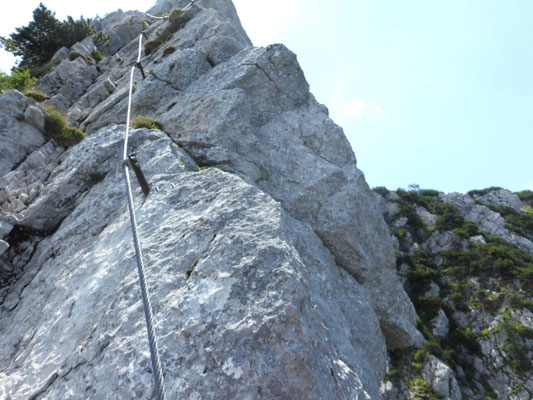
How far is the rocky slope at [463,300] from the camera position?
15.9 metres

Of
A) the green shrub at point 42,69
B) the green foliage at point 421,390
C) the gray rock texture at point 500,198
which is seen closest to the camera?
the green foliage at point 421,390

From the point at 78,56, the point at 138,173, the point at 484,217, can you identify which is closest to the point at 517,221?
the point at 484,217

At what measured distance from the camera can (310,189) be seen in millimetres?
9766

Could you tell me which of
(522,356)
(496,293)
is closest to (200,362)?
(522,356)

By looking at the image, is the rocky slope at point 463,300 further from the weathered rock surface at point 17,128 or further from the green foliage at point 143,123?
the weathered rock surface at point 17,128

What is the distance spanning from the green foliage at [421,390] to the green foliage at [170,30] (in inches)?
1136

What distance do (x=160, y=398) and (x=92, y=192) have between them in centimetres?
742

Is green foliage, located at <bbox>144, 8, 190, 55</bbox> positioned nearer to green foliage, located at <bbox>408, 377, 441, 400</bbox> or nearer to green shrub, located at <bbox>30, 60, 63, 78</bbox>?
green shrub, located at <bbox>30, 60, 63, 78</bbox>

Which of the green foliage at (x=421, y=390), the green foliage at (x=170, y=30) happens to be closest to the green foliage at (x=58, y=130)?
the green foliage at (x=170, y=30)

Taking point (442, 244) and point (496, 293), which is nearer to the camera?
point (496, 293)

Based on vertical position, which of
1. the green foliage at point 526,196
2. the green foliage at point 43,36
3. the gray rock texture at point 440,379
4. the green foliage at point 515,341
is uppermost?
the green foliage at point 43,36

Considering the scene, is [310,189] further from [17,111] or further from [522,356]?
[522,356]

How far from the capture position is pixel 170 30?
23828 mm

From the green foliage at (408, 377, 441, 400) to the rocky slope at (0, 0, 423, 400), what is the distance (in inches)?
218
